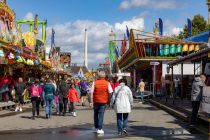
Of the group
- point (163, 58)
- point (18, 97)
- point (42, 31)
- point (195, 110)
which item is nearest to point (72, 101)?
point (18, 97)

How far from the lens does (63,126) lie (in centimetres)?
1375

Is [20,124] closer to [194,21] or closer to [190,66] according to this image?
[190,66]

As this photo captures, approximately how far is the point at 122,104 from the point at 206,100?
2501 millimetres

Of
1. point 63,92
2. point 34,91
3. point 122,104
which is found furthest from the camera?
point 63,92

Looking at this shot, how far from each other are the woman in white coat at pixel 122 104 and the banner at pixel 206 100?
2.18 metres

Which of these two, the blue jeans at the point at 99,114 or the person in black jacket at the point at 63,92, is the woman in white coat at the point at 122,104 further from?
the person in black jacket at the point at 63,92

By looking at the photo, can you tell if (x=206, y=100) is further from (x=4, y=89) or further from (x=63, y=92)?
(x=4, y=89)

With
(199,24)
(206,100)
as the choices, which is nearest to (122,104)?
(206,100)

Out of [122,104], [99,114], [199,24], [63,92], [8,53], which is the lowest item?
[99,114]

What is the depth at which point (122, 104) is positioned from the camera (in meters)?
11.4

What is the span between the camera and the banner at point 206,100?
11.6 meters

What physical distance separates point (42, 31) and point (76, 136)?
3803 cm

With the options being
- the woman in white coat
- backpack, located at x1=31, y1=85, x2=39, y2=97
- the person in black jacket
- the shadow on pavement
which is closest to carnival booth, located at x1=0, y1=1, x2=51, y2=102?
the person in black jacket

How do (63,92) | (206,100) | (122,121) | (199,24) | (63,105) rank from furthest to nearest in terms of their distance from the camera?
(199,24) → (63,105) → (63,92) → (206,100) → (122,121)
